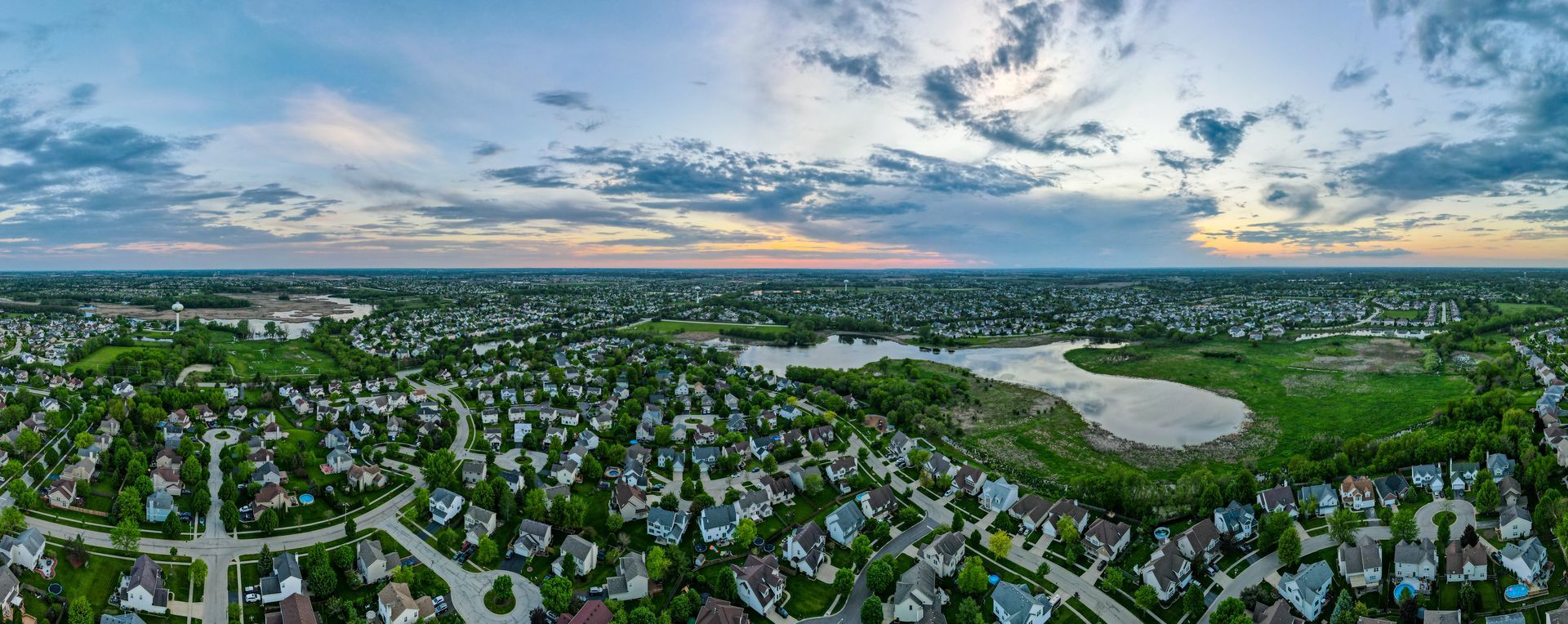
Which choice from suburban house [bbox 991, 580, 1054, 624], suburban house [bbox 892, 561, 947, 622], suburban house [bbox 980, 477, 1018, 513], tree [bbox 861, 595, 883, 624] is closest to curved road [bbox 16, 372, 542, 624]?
tree [bbox 861, 595, 883, 624]

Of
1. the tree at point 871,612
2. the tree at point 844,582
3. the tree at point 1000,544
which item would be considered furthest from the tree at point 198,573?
the tree at point 1000,544

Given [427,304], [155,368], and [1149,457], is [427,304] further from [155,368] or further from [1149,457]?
[1149,457]

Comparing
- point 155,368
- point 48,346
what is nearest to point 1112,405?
point 155,368

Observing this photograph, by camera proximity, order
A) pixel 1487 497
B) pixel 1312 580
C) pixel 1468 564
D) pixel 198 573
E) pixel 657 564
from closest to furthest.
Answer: pixel 1312 580 < pixel 1468 564 < pixel 198 573 < pixel 657 564 < pixel 1487 497

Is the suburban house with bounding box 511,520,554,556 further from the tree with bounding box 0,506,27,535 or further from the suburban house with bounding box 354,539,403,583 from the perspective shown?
the tree with bounding box 0,506,27,535

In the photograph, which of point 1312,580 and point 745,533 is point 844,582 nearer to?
point 745,533

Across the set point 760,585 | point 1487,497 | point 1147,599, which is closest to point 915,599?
point 760,585

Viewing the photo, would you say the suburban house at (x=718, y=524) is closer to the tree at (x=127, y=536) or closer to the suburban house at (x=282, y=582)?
the suburban house at (x=282, y=582)
